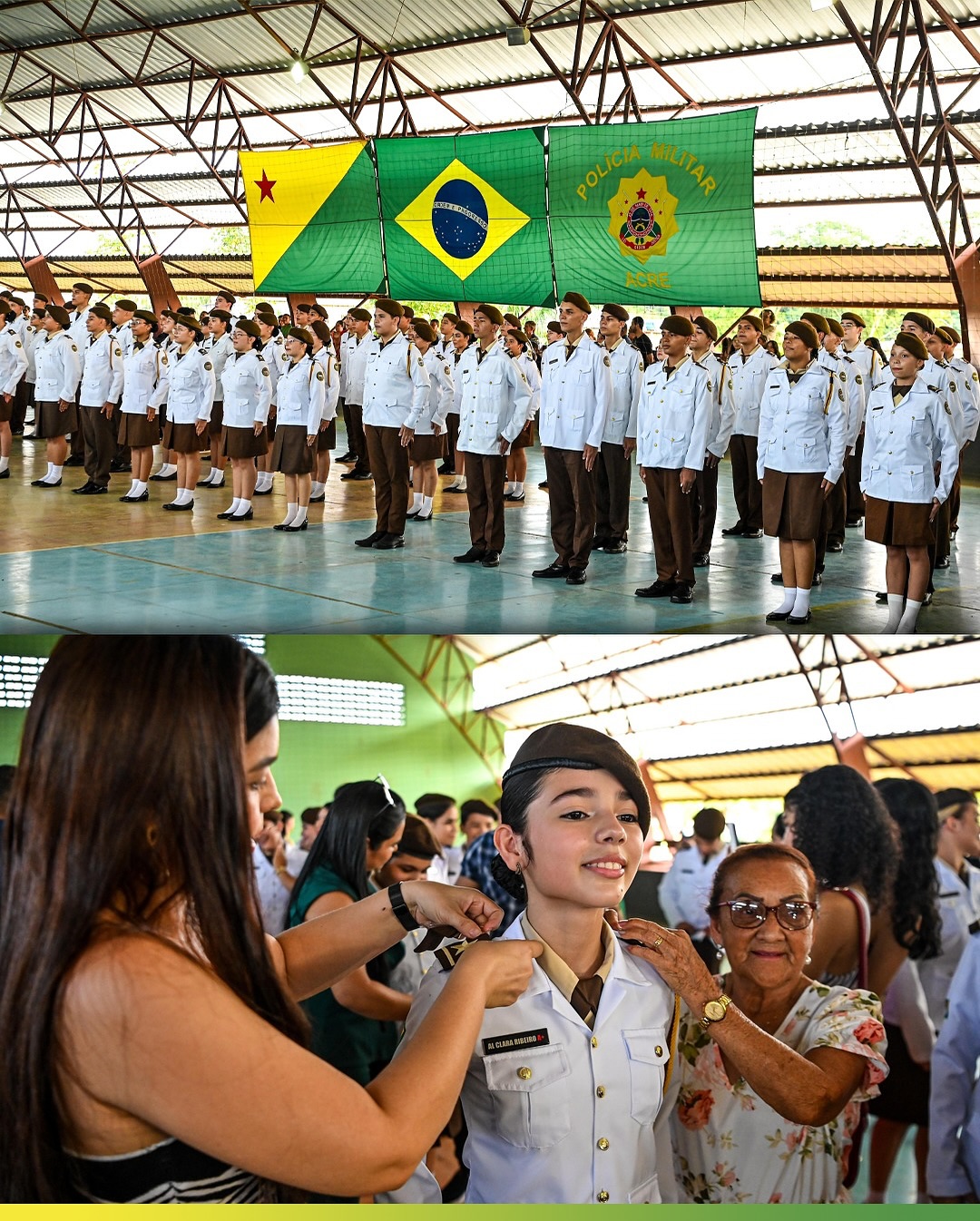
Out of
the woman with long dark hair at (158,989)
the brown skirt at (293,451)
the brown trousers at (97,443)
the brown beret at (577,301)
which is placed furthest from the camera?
the brown trousers at (97,443)

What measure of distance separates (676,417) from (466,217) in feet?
6.71

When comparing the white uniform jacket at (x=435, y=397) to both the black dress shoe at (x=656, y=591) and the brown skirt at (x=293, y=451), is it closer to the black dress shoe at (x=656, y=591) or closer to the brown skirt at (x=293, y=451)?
the brown skirt at (x=293, y=451)

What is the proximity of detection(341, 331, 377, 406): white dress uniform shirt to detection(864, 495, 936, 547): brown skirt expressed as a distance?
6.86 m

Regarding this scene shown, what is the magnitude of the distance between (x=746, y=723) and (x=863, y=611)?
589 cm

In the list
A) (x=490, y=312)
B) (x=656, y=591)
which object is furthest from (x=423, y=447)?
(x=656, y=591)

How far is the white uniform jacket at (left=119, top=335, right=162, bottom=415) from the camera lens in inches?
411

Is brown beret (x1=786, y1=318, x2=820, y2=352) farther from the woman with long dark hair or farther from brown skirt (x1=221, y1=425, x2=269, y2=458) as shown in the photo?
the woman with long dark hair

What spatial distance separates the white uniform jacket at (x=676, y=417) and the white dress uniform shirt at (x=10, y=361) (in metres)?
6.45

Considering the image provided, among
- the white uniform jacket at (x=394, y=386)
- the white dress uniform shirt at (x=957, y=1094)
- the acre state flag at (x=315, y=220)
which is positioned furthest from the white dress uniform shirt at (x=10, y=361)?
the white dress uniform shirt at (x=957, y=1094)

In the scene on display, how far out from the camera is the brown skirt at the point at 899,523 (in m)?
6.32

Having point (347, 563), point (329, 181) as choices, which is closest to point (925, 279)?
point (329, 181)

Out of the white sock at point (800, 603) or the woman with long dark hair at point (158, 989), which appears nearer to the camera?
the woman with long dark hair at point (158, 989)

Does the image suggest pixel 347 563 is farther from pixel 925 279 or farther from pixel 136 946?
pixel 925 279

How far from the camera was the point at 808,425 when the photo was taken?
21.3 ft
